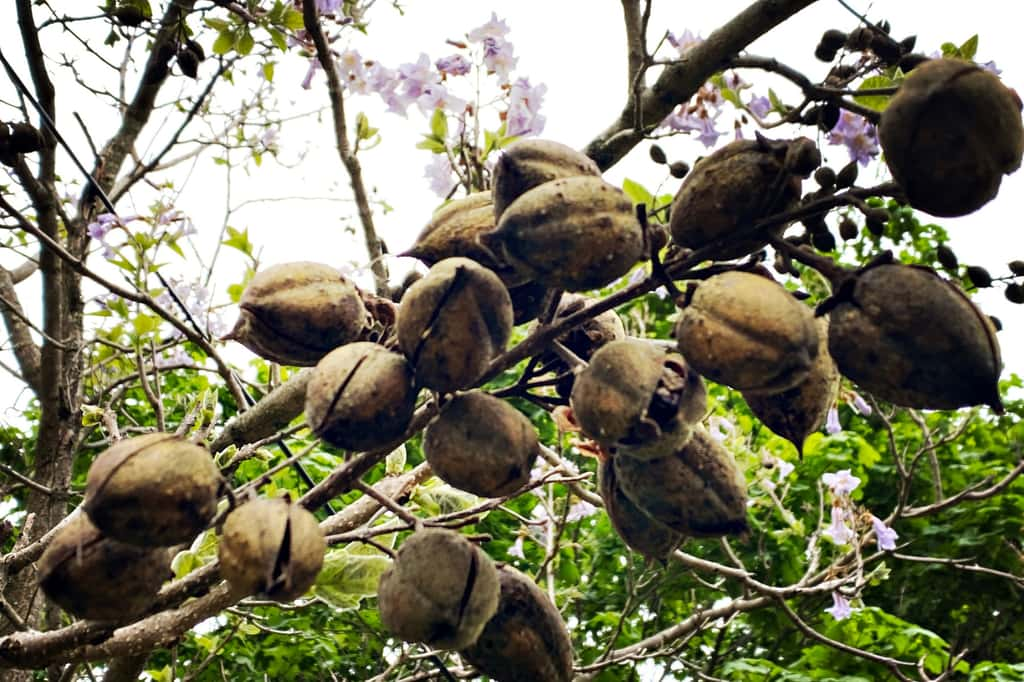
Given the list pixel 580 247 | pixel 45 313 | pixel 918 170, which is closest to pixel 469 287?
pixel 580 247

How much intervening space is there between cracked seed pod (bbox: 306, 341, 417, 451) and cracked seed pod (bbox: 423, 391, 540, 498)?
0.06m

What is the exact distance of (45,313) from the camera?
4.80m

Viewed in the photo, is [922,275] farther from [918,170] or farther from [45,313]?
[45,313]

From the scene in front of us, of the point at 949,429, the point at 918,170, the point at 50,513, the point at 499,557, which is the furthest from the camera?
the point at 949,429

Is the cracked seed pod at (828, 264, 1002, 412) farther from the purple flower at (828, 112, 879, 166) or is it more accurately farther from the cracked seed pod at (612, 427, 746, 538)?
the purple flower at (828, 112, 879, 166)

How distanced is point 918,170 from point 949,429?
29.8 ft

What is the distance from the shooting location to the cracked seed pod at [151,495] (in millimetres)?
1222

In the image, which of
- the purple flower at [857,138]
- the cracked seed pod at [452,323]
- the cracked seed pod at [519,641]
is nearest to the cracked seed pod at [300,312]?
the cracked seed pod at [452,323]

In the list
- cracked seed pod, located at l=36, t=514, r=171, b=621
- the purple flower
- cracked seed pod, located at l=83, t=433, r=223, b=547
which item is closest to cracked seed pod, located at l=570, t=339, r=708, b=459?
cracked seed pod, located at l=83, t=433, r=223, b=547

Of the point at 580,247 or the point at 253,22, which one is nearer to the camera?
the point at 580,247

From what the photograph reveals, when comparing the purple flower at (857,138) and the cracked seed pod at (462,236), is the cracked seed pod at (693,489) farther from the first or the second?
the purple flower at (857,138)

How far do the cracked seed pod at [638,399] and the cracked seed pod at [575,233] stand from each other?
0.13 metres

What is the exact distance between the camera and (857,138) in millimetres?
2090

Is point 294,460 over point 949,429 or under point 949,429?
under
